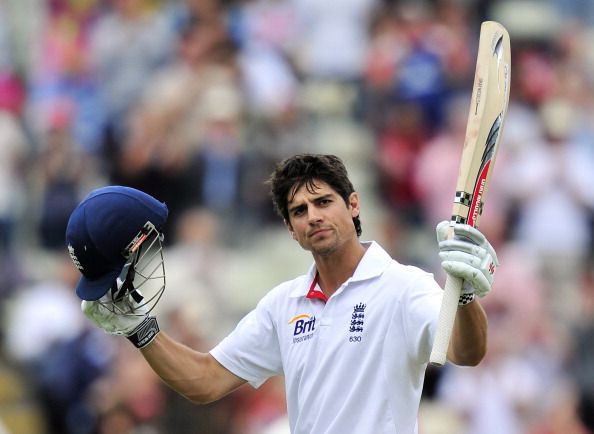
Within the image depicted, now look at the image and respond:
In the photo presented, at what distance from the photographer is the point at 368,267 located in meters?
5.07

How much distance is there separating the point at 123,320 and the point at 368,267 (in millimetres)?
935

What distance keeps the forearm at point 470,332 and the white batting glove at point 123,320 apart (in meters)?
1.27

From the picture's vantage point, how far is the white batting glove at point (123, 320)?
521cm

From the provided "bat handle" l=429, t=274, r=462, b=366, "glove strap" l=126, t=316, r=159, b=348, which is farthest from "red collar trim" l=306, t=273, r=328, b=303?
"bat handle" l=429, t=274, r=462, b=366

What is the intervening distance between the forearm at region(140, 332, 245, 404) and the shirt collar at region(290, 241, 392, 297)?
0.48 metres

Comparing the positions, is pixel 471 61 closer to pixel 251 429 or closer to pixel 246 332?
pixel 251 429

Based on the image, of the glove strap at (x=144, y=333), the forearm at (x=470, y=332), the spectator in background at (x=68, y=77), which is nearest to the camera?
the forearm at (x=470, y=332)

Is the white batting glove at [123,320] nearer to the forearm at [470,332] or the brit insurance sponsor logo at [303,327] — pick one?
the brit insurance sponsor logo at [303,327]

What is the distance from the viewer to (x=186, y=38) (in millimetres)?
12008

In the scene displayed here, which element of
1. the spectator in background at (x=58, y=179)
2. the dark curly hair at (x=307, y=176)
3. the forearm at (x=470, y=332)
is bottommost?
the forearm at (x=470, y=332)

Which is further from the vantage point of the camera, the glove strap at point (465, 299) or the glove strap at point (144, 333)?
the glove strap at point (144, 333)

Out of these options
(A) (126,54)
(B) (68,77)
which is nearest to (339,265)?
(A) (126,54)

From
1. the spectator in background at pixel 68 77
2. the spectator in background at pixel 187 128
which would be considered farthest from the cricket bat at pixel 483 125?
the spectator in background at pixel 68 77

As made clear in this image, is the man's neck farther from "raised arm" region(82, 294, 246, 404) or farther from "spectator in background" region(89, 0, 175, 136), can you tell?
"spectator in background" region(89, 0, 175, 136)
